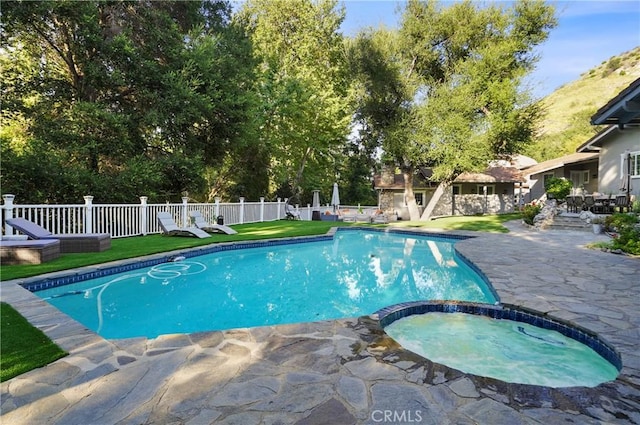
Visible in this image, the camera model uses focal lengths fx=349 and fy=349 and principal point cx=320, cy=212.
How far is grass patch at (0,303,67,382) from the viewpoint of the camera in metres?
2.83

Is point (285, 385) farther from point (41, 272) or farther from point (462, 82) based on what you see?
point (462, 82)

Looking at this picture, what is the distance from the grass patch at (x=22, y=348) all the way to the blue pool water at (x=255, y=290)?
1069 mm

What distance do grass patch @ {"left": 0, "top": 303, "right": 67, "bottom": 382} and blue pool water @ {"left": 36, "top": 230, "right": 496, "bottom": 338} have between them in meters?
1.07

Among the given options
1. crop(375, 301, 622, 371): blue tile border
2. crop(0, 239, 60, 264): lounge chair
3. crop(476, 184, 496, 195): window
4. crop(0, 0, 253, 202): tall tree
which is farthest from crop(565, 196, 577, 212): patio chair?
crop(0, 239, 60, 264): lounge chair

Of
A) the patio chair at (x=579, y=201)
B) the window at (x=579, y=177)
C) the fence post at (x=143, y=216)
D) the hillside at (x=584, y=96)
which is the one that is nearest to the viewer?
the fence post at (x=143, y=216)

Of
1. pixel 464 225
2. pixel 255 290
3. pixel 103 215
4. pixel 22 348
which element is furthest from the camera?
pixel 464 225

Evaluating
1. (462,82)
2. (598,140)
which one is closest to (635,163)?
(598,140)

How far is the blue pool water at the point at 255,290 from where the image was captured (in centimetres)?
523

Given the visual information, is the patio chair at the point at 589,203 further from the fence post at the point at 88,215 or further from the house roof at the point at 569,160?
the fence post at the point at 88,215

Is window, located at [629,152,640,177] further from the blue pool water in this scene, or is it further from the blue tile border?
the blue tile border

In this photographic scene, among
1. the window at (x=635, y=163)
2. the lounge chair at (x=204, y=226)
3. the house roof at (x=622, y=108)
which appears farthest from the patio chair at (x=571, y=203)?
the lounge chair at (x=204, y=226)

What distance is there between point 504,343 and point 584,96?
84.1 m

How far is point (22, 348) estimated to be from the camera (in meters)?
3.17

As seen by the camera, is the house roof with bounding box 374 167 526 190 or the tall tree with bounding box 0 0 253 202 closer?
the tall tree with bounding box 0 0 253 202
